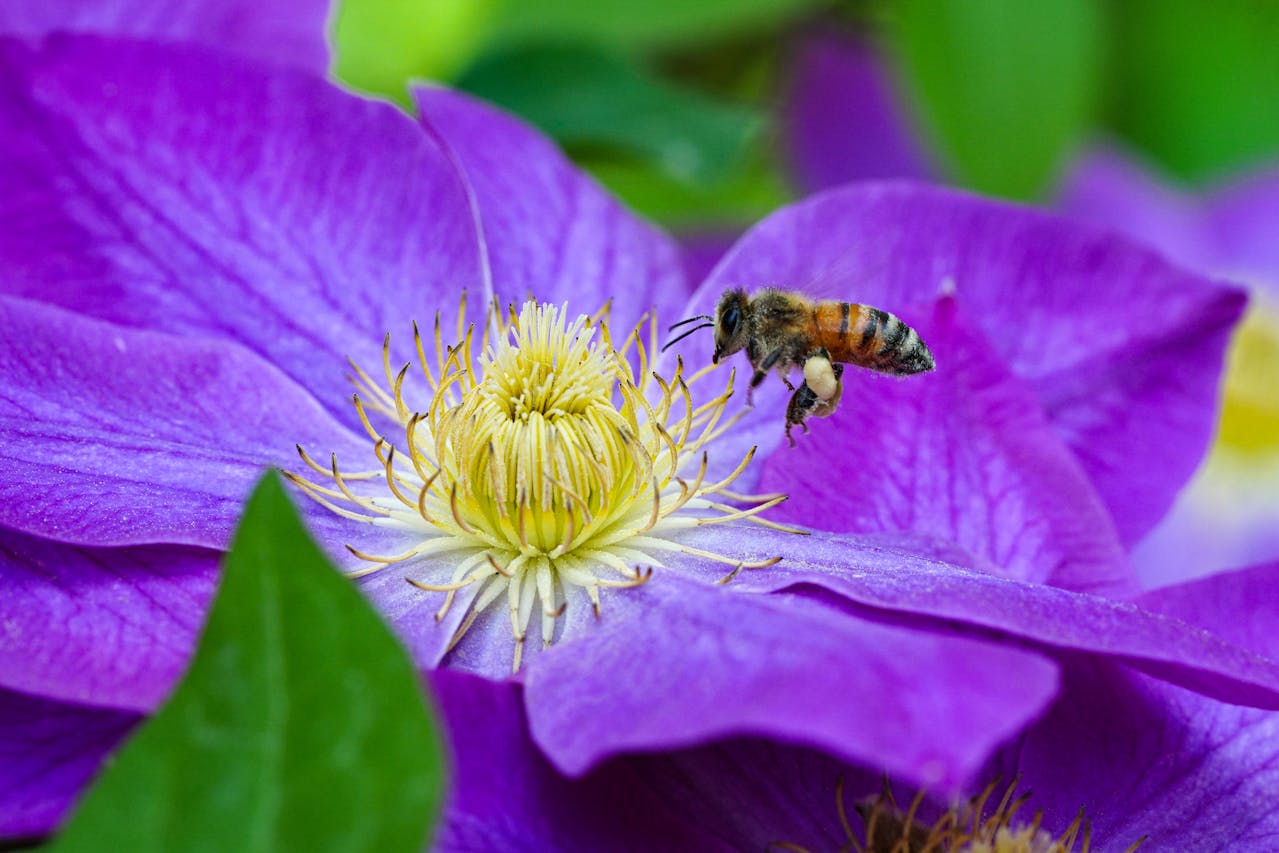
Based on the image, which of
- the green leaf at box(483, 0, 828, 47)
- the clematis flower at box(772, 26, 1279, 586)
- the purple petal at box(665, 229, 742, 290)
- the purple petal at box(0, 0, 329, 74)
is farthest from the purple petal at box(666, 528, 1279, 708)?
the clematis flower at box(772, 26, 1279, 586)

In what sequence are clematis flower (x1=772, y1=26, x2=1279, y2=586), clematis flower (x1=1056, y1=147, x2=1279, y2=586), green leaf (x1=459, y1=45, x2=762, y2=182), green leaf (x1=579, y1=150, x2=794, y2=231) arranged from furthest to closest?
clematis flower (x1=772, y1=26, x2=1279, y2=586)
clematis flower (x1=1056, y1=147, x2=1279, y2=586)
green leaf (x1=579, y1=150, x2=794, y2=231)
green leaf (x1=459, y1=45, x2=762, y2=182)

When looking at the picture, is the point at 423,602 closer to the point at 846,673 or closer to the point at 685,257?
the point at 846,673

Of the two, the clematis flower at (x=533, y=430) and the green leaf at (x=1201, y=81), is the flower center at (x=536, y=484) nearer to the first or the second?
the clematis flower at (x=533, y=430)

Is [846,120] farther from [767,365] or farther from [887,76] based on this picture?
[767,365]

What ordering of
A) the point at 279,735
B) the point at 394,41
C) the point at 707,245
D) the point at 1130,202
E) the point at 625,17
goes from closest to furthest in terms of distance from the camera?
1. the point at 279,735
2. the point at 394,41
3. the point at 707,245
4. the point at 625,17
5. the point at 1130,202

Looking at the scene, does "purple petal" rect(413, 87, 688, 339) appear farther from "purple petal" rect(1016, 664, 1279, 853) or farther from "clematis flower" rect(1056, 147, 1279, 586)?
"clematis flower" rect(1056, 147, 1279, 586)

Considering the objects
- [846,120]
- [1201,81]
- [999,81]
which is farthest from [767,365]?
[1201,81]
